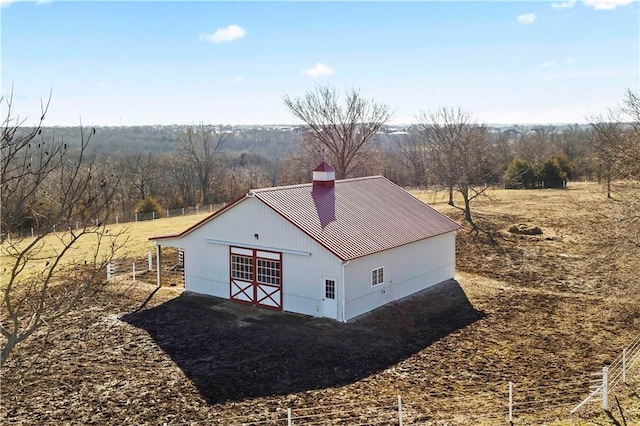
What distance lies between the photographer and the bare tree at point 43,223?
296 inches

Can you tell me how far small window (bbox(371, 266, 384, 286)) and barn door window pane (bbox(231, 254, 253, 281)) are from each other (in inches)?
176

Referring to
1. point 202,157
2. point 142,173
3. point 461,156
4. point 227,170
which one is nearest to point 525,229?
point 461,156

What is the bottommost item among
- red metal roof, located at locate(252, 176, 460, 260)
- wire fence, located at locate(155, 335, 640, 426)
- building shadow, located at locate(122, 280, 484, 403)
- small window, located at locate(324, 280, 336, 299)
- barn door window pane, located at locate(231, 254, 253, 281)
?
wire fence, located at locate(155, 335, 640, 426)

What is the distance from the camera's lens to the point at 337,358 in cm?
1695

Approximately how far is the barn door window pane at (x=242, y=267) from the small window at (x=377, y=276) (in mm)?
4463

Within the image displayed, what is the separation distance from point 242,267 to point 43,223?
9.78 meters

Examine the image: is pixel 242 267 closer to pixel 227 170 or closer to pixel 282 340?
pixel 282 340

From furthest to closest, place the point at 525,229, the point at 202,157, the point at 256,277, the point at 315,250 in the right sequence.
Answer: the point at 202,157, the point at 525,229, the point at 256,277, the point at 315,250

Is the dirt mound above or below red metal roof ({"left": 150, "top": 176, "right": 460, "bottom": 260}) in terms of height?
below

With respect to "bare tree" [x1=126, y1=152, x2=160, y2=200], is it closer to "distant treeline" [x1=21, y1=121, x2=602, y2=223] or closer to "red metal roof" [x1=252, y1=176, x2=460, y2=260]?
"distant treeline" [x1=21, y1=121, x2=602, y2=223]

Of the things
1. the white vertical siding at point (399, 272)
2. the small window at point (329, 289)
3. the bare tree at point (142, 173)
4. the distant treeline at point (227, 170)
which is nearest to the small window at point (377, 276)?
the white vertical siding at point (399, 272)

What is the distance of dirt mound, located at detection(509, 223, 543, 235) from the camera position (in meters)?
36.2

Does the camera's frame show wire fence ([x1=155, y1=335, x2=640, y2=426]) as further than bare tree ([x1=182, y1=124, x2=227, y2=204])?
No

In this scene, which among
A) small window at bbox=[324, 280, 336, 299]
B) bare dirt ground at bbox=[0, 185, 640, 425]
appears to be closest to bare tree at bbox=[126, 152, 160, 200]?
bare dirt ground at bbox=[0, 185, 640, 425]
